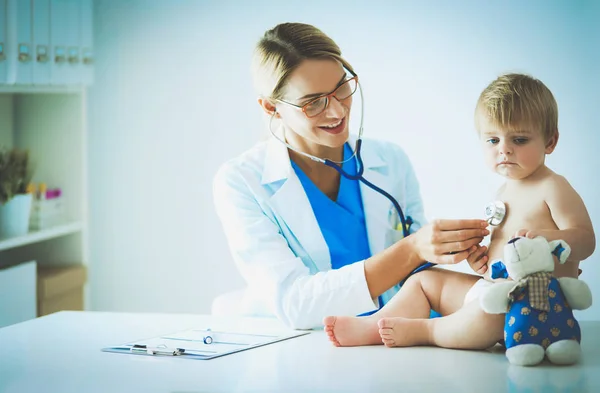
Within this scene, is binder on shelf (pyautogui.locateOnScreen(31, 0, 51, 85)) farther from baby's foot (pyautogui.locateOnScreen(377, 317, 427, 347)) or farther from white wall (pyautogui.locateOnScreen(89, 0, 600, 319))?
baby's foot (pyautogui.locateOnScreen(377, 317, 427, 347))

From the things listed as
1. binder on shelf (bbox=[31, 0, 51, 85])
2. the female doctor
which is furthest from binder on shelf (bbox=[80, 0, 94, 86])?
the female doctor

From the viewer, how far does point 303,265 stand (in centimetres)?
163

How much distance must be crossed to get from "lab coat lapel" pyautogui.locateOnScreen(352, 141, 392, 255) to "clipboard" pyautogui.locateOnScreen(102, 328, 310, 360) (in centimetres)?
37

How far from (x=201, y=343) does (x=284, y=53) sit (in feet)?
2.15

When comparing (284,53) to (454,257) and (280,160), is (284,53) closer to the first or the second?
(280,160)

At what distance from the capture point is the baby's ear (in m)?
1.18

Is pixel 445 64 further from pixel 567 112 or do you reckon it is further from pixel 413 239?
pixel 413 239

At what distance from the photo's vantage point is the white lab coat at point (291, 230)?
1.54 meters

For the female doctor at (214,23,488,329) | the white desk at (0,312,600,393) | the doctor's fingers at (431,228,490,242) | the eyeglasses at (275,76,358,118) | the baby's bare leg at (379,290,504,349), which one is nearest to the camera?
the white desk at (0,312,600,393)

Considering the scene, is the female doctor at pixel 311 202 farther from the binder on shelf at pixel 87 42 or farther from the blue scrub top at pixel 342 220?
the binder on shelf at pixel 87 42

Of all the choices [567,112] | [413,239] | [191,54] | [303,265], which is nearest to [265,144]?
[303,265]

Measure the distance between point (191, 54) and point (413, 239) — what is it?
2054 mm

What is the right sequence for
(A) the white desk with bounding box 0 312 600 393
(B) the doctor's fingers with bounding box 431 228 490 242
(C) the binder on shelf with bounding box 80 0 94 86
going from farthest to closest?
(C) the binder on shelf with bounding box 80 0 94 86 < (B) the doctor's fingers with bounding box 431 228 490 242 < (A) the white desk with bounding box 0 312 600 393

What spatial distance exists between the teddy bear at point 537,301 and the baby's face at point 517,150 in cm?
18
